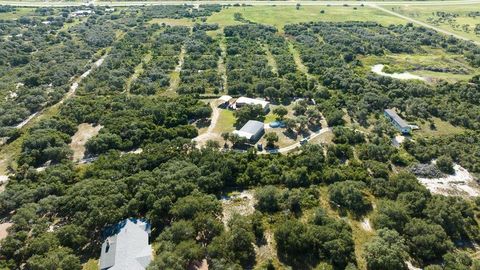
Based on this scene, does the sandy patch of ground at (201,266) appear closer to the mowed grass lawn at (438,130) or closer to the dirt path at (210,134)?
the dirt path at (210,134)

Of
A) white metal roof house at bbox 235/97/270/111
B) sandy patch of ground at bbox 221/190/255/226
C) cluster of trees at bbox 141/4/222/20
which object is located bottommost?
sandy patch of ground at bbox 221/190/255/226

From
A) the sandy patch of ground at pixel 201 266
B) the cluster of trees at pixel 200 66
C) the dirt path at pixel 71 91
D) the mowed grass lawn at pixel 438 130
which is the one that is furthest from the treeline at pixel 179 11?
the sandy patch of ground at pixel 201 266

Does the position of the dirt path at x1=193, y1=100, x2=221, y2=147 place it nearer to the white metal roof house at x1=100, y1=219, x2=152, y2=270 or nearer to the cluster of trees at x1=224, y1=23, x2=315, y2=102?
the cluster of trees at x1=224, y1=23, x2=315, y2=102

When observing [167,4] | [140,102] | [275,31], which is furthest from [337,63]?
[167,4]

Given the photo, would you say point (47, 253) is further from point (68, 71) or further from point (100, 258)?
point (68, 71)

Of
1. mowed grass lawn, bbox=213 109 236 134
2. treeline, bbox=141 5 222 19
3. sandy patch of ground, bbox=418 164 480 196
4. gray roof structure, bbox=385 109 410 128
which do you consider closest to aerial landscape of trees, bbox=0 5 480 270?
sandy patch of ground, bbox=418 164 480 196

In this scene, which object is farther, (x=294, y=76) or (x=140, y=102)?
(x=294, y=76)

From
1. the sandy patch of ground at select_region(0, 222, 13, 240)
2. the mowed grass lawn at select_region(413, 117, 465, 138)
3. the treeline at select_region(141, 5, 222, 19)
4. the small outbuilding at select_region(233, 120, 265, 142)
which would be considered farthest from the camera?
the treeline at select_region(141, 5, 222, 19)
